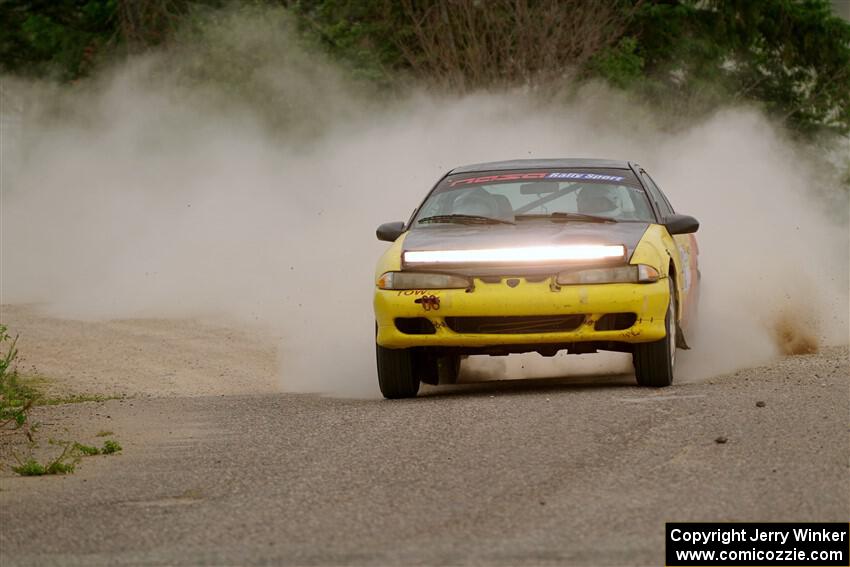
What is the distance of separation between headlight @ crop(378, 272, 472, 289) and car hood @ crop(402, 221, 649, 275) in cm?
4

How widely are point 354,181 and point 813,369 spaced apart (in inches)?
627

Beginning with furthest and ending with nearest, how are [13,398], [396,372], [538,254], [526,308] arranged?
1. [13,398]
2. [396,372]
3. [538,254]
4. [526,308]

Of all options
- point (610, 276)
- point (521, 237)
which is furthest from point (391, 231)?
point (610, 276)

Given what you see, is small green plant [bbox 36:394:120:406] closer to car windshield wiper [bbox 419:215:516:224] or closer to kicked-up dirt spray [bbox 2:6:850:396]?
kicked-up dirt spray [bbox 2:6:850:396]

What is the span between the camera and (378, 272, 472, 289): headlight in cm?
973

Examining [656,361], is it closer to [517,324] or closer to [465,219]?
[517,324]

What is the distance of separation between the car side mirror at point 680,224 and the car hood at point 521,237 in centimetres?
25

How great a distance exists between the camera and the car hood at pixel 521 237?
9734 mm

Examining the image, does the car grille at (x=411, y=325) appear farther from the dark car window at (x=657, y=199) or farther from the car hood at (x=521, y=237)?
the dark car window at (x=657, y=199)

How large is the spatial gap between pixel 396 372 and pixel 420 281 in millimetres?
691

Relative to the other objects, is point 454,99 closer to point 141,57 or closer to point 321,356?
point 141,57

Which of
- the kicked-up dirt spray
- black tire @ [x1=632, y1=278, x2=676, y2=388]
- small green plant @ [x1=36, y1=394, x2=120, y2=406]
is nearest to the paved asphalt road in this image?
black tire @ [x1=632, y1=278, x2=676, y2=388]

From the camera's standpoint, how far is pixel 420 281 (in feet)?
32.2

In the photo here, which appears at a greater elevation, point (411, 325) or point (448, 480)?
point (411, 325)
